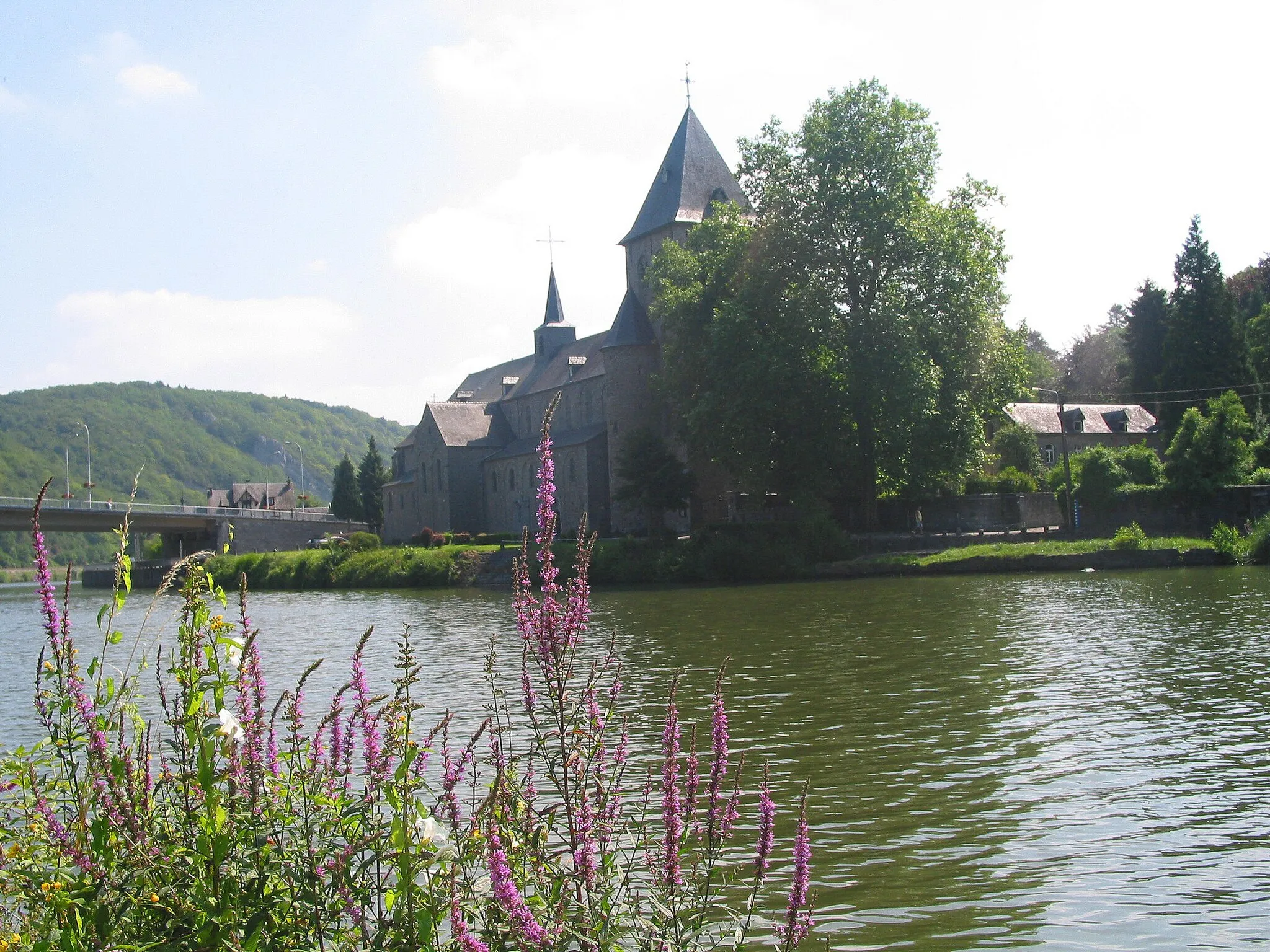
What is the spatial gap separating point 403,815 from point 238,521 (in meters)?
81.9

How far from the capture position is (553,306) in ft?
264

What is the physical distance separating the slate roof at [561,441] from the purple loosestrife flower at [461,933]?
53.1 meters

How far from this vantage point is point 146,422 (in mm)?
192125

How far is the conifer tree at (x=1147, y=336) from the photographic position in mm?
72250

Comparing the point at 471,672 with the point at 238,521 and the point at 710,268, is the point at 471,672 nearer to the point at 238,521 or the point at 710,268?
the point at 710,268

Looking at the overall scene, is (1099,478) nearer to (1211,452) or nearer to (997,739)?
(1211,452)

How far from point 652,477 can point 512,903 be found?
46.0 metres

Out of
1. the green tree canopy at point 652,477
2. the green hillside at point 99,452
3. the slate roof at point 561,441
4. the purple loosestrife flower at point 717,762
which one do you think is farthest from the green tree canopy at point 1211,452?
the green hillside at point 99,452

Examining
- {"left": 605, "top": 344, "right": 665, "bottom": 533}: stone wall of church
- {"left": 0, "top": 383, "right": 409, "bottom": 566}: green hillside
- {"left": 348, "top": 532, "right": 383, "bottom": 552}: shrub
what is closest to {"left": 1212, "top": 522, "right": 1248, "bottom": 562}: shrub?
{"left": 605, "top": 344, "right": 665, "bottom": 533}: stone wall of church

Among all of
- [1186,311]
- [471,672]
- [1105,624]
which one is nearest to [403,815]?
[471,672]

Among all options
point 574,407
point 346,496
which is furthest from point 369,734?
point 346,496

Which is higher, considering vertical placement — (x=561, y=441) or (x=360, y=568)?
(x=561, y=441)

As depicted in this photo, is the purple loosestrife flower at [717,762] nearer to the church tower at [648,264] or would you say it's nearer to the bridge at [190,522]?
the church tower at [648,264]

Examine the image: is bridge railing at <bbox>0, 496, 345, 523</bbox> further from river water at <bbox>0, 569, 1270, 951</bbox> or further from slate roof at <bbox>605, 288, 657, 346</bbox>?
river water at <bbox>0, 569, 1270, 951</bbox>
